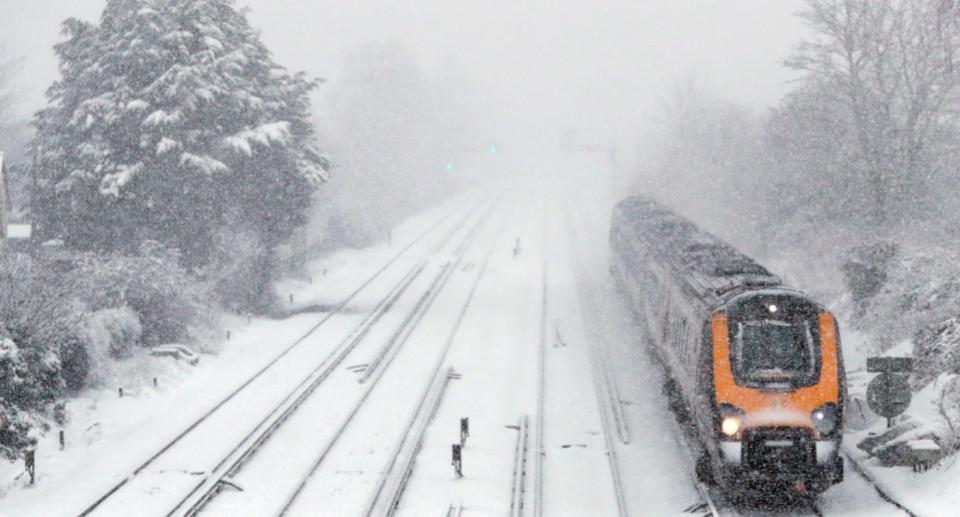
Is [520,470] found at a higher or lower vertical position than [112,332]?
lower

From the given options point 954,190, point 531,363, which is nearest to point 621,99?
point 954,190

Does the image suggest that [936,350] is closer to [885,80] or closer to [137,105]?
[885,80]

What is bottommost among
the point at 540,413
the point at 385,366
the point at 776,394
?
the point at 540,413

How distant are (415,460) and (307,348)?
953cm

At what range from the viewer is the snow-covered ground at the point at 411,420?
13984 mm

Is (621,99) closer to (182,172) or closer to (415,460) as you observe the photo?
(182,172)

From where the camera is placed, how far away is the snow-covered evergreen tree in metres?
27.0

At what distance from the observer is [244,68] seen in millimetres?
29953

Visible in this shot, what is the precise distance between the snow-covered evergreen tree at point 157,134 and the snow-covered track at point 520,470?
14.0 m

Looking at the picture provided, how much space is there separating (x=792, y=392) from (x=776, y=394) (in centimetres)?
22

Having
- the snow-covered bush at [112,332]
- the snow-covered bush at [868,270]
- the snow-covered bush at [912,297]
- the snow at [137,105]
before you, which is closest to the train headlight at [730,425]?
the snow-covered bush at [912,297]

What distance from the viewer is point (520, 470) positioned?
588 inches

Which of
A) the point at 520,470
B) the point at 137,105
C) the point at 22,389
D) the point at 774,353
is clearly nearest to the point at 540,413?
the point at 520,470

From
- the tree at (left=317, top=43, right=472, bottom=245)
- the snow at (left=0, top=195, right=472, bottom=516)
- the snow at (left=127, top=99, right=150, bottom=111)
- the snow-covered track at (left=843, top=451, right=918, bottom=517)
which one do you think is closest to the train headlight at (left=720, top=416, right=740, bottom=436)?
the snow-covered track at (left=843, top=451, right=918, bottom=517)
